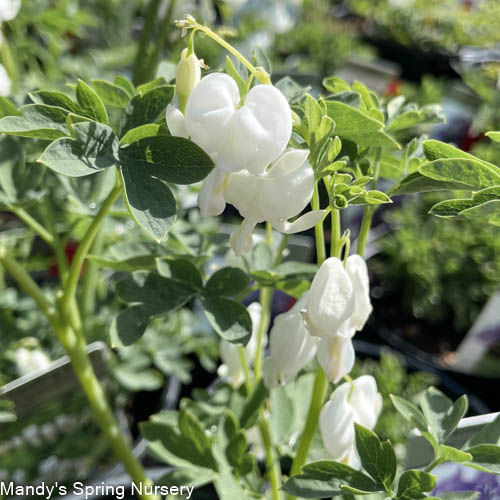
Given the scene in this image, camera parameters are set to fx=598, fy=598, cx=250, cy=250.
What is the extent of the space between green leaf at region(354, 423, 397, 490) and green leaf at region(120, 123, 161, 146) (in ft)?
0.91

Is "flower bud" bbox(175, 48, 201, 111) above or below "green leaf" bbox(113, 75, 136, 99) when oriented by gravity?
above

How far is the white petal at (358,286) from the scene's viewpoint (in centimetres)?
47

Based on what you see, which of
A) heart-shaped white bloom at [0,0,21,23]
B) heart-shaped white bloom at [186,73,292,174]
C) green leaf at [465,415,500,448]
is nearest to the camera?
heart-shaped white bloom at [186,73,292,174]

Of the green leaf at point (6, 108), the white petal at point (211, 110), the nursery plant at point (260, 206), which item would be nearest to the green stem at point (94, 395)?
the nursery plant at point (260, 206)

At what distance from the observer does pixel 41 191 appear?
70 centimetres

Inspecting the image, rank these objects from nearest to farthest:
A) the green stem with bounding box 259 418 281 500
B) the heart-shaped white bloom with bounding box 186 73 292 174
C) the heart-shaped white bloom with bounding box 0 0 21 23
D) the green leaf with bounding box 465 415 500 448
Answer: the heart-shaped white bloom with bounding box 186 73 292 174, the green leaf with bounding box 465 415 500 448, the green stem with bounding box 259 418 281 500, the heart-shaped white bloom with bounding box 0 0 21 23

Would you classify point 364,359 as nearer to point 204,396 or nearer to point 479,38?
point 204,396

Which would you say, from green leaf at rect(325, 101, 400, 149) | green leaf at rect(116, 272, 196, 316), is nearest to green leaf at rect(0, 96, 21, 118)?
green leaf at rect(116, 272, 196, 316)

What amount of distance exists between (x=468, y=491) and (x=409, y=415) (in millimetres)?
90

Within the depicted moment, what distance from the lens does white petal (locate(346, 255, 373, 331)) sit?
0.47 meters

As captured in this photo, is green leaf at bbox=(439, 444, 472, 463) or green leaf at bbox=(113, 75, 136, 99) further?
green leaf at bbox=(113, 75, 136, 99)

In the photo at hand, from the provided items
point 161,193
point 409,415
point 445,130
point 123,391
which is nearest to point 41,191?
point 161,193

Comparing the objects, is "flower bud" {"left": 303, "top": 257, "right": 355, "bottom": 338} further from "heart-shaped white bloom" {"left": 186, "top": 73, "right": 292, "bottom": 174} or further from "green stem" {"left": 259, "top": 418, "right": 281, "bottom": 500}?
"green stem" {"left": 259, "top": 418, "right": 281, "bottom": 500}

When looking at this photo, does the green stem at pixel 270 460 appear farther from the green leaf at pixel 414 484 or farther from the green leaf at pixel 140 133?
the green leaf at pixel 140 133
